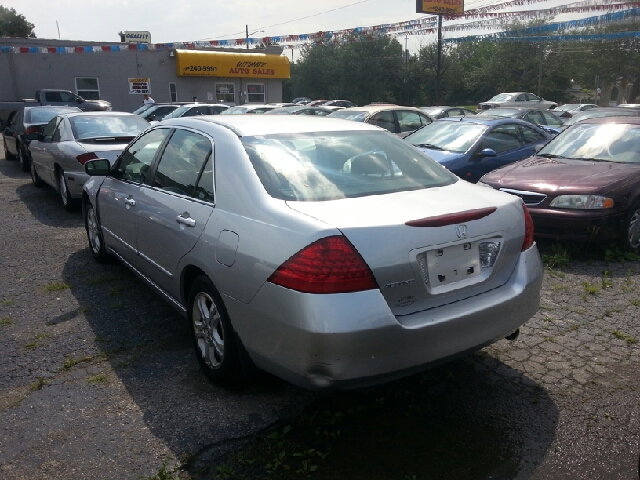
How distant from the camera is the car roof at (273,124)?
3727 millimetres

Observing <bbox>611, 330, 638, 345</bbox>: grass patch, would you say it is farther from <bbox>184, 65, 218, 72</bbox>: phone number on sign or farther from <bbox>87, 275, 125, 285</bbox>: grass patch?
<bbox>184, 65, 218, 72</bbox>: phone number on sign

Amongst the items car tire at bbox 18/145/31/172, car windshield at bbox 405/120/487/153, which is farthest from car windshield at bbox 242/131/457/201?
car tire at bbox 18/145/31/172

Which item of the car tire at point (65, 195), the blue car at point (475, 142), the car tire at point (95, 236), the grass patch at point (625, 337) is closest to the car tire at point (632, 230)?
the grass patch at point (625, 337)

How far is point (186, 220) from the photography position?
142 inches

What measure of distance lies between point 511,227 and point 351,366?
1291 millimetres

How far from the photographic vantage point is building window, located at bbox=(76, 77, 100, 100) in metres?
30.2

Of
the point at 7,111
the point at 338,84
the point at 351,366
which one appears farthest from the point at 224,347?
the point at 338,84

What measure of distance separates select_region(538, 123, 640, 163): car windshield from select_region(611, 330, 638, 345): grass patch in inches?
131

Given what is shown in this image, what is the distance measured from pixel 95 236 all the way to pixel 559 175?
5196 millimetres

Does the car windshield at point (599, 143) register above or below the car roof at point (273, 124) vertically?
below

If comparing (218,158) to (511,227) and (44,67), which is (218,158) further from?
(44,67)

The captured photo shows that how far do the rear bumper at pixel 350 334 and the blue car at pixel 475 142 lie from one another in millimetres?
5974

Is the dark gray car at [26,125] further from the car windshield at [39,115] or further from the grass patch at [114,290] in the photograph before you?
the grass patch at [114,290]

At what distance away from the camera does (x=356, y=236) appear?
2.71 metres
